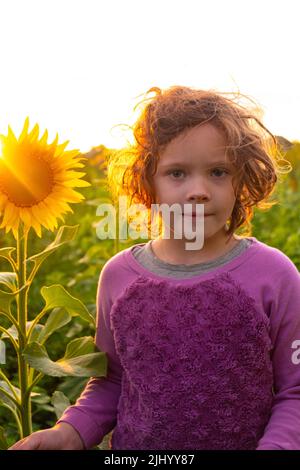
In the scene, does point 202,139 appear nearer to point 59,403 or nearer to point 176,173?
point 176,173

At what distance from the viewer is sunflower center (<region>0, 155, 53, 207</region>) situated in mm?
1678

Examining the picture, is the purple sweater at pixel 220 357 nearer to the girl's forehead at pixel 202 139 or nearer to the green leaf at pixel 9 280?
A: the girl's forehead at pixel 202 139

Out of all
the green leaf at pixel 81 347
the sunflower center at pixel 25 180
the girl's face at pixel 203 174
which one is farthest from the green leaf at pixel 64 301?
the girl's face at pixel 203 174

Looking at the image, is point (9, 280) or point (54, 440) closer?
point (54, 440)

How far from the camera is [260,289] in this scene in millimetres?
1480

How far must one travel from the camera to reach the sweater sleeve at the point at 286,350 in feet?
4.72

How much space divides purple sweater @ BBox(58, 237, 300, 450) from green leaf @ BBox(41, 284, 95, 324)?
20cm

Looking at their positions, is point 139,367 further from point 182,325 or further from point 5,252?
point 5,252

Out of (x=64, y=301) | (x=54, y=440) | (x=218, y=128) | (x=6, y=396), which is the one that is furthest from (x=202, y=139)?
(x=6, y=396)

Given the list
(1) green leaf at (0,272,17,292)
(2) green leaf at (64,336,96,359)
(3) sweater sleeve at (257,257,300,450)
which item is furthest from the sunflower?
(3) sweater sleeve at (257,257,300,450)

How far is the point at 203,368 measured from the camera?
4.82 ft

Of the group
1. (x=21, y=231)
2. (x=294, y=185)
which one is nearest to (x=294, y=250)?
(x=21, y=231)

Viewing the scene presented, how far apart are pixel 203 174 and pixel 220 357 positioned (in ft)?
1.06

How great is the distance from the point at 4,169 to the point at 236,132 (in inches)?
19.0
